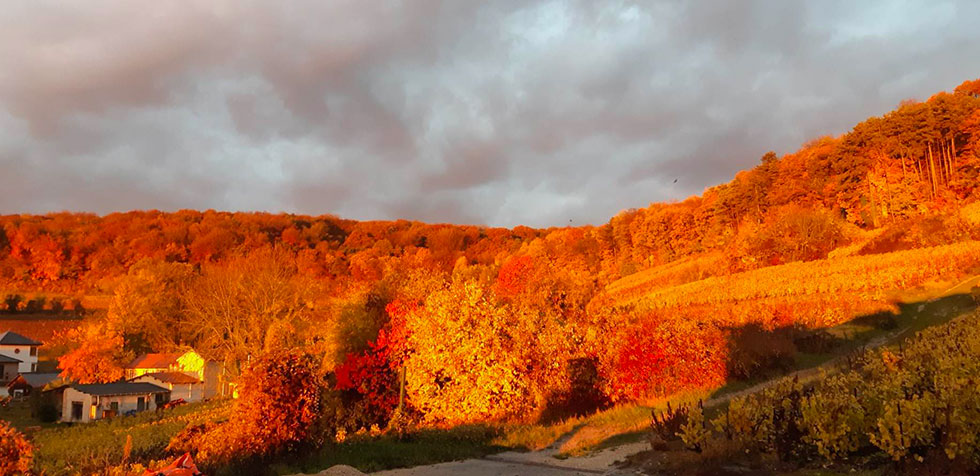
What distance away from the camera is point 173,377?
58281mm

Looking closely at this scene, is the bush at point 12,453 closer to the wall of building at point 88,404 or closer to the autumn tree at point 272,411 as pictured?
the autumn tree at point 272,411

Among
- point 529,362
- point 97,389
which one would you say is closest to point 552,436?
point 529,362

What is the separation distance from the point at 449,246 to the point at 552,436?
8870 cm

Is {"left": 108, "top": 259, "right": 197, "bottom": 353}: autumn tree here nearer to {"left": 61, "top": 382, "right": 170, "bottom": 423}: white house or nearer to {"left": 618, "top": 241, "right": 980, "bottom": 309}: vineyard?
{"left": 61, "top": 382, "right": 170, "bottom": 423}: white house

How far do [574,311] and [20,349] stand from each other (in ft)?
250

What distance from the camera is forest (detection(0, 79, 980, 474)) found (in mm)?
11445

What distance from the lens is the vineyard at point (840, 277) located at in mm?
32344

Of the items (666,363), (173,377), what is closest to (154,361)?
(173,377)

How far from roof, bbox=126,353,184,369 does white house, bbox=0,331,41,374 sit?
89.1 ft

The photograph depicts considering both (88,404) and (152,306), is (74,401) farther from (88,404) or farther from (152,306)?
(152,306)

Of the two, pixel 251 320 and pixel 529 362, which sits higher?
pixel 251 320

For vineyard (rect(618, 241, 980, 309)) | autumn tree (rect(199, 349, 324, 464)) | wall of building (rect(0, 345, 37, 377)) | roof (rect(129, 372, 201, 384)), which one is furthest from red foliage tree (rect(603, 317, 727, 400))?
wall of building (rect(0, 345, 37, 377))

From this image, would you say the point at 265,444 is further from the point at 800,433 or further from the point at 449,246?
the point at 449,246

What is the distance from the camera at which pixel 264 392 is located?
15.0 m
